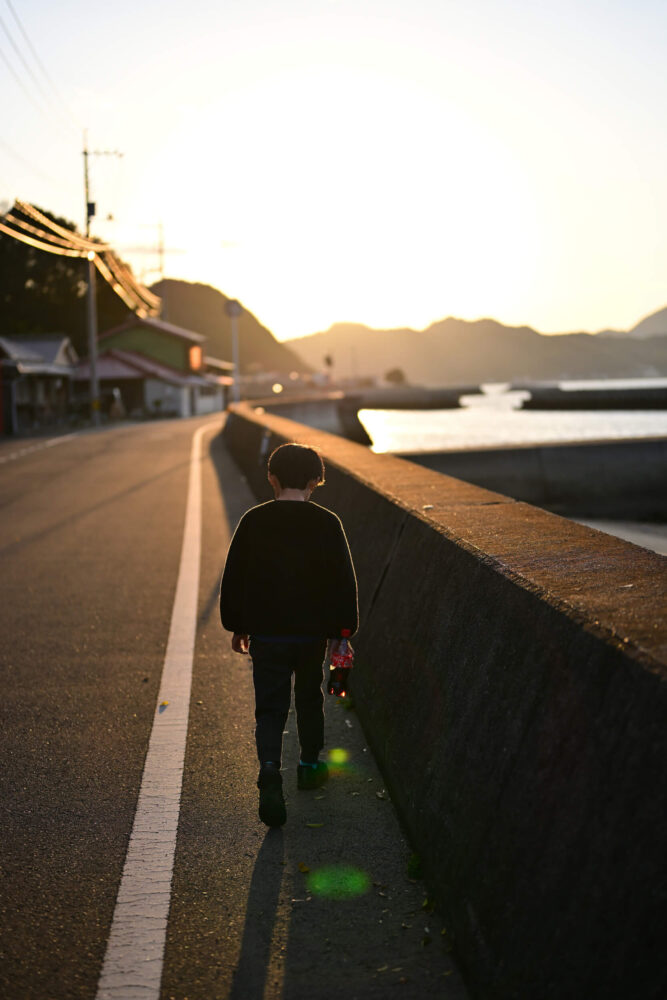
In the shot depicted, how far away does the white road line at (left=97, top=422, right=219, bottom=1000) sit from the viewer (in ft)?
10.0

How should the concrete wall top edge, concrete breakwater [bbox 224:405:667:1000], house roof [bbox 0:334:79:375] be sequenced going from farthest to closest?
house roof [bbox 0:334:79:375] < the concrete wall top edge < concrete breakwater [bbox 224:405:667:1000]

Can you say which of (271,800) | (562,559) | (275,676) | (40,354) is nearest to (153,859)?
(271,800)

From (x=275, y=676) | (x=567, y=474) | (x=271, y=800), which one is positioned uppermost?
(x=275, y=676)

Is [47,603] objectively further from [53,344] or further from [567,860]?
[53,344]

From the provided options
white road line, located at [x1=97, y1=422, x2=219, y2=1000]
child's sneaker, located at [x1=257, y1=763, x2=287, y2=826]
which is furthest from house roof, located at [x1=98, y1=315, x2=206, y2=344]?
child's sneaker, located at [x1=257, y1=763, x2=287, y2=826]

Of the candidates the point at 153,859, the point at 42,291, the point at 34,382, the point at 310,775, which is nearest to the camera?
the point at 153,859

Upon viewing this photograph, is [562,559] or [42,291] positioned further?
[42,291]

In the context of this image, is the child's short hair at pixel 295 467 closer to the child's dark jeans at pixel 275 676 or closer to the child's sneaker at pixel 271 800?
the child's dark jeans at pixel 275 676

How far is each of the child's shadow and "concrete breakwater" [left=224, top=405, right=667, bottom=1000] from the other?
0.53 metres

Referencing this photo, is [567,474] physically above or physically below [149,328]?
below

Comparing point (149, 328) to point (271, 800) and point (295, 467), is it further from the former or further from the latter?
point (271, 800)

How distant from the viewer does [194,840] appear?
404 cm

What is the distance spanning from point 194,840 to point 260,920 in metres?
0.71

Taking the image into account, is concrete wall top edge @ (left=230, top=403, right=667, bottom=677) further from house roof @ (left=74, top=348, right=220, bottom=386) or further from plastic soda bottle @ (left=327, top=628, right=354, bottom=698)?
house roof @ (left=74, top=348, right=220, bottom=386)
